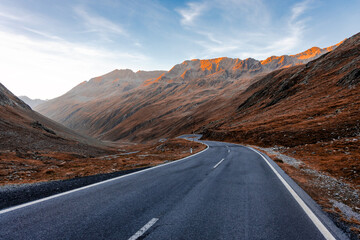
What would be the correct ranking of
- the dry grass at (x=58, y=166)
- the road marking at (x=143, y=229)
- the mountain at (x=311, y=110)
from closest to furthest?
1. the road marking at (x=143, y=229)
2. the dry grass at (x=58, y=166)
3. the mountain at (x=311, y=110)

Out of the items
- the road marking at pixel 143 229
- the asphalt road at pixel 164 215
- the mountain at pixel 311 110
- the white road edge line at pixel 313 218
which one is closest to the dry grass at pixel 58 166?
the asphalt road at pixel 164 215

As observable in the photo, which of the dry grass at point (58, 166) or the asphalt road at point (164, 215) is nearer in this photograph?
the asphalt road at point (164, 215)

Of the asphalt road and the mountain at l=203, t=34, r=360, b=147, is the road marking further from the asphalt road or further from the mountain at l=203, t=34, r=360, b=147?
the mountain at l=203, t=34, r=360, b=147

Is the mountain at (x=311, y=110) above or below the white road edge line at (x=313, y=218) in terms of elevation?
above

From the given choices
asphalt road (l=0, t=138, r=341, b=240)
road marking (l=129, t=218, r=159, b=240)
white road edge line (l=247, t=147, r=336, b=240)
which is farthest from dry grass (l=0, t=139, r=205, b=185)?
white road edge line (l=247, t=147, r=336, b=240)

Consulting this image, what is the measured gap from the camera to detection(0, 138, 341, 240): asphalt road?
351cm

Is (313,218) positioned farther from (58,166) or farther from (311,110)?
(311,110)

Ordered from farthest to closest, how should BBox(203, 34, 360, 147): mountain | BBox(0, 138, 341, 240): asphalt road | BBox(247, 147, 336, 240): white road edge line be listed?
BBox(203, 34, 360, 147): mountain
BBox(247, 147, 336, 240): white road edge line
BBox(0, 138, 341, 240): asphalt road

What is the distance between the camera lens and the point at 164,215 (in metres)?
4.32

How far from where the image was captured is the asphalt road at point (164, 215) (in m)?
3.51

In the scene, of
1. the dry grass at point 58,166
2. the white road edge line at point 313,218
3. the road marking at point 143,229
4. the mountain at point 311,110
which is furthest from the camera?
the mountain at point 311,110

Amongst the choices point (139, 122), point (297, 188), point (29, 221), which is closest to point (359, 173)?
point (297, 188)

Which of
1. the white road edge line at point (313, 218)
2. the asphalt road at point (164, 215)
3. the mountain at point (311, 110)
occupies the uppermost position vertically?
the mountain at point (311, 110)

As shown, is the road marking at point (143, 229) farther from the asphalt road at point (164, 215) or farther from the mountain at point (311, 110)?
the mountain at point (311, 110)
